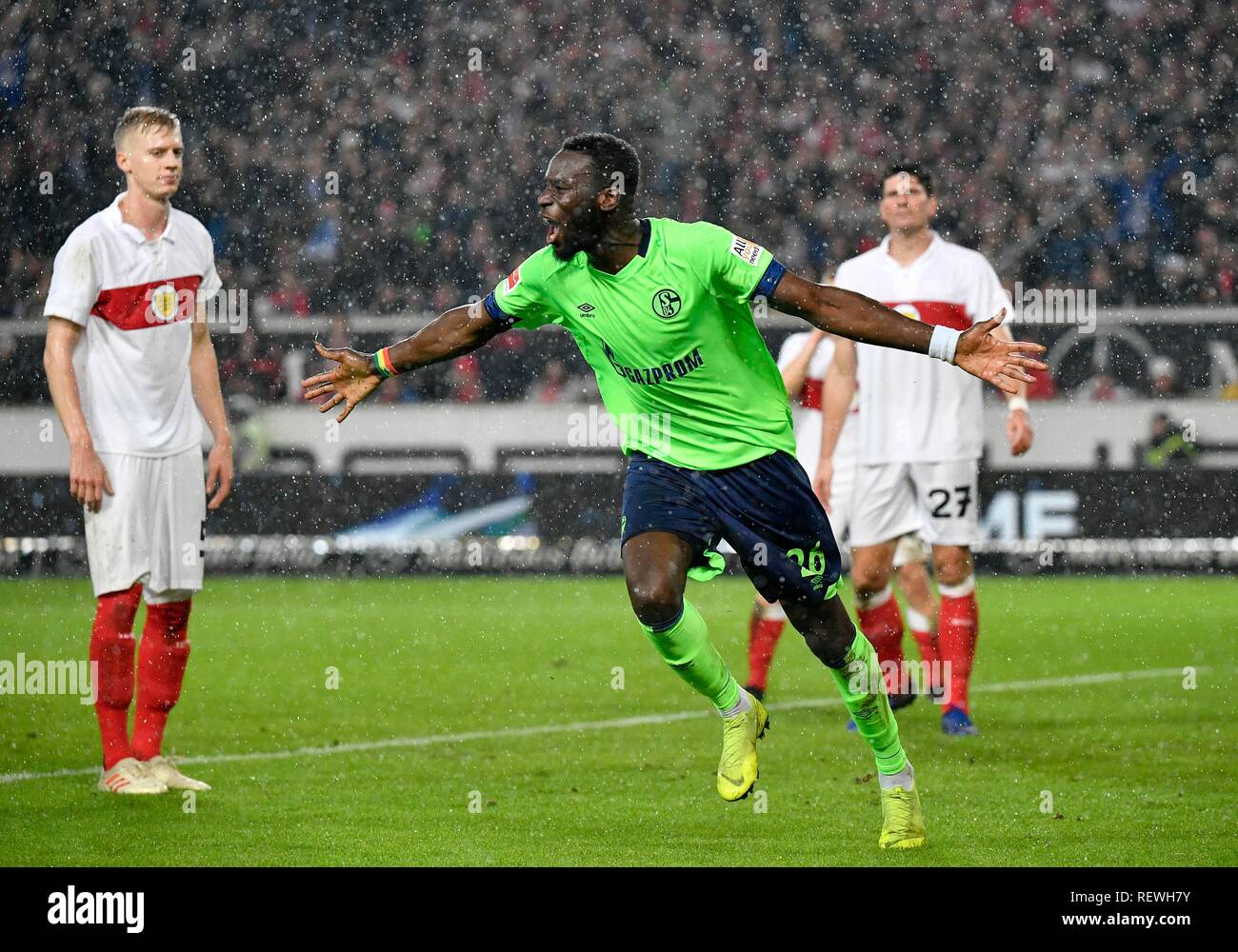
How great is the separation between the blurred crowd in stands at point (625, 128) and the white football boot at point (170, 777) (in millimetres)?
10773

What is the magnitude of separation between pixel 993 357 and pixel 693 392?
0.89 m

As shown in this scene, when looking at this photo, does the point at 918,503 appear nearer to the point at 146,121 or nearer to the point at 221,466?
the point at 221,466

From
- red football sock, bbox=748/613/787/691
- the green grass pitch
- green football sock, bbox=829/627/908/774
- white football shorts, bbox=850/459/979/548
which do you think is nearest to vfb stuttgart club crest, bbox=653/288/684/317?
green football sock, bbox=829/627/908/774

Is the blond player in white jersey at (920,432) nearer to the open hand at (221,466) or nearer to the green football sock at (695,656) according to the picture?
the green football sock at (695,656)

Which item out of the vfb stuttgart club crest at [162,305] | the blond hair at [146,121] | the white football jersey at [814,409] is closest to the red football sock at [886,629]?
the white football jersey at [814,409]

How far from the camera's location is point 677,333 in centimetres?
515

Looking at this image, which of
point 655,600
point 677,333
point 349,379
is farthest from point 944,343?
point 349,379

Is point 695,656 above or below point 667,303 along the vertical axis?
below

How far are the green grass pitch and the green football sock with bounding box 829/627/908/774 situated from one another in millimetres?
255

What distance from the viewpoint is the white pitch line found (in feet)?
22.7

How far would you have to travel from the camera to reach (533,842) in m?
5.27

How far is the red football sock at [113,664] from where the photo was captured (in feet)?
20.4
